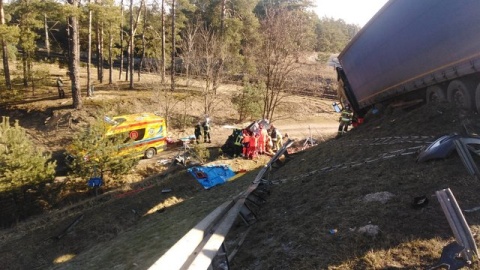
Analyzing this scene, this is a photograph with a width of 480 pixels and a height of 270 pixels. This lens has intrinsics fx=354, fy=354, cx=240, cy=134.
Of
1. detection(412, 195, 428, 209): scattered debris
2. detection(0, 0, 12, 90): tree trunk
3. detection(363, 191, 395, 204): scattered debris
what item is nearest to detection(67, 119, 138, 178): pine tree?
detection(363, 191, 395, 204): scattered debris

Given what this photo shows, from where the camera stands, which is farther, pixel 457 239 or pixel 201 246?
pixel 201 246

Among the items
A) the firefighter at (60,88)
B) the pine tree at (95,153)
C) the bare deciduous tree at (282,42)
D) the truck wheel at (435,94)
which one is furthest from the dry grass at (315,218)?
the firefighter at (60,88)

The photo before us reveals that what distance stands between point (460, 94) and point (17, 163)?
1269cm

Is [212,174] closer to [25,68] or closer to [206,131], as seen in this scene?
[206,131]

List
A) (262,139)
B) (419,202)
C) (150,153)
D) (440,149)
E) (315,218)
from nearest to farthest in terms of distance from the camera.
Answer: (419,202), (315,218), (440,149), (262,139), (150,153)

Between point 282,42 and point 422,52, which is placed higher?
point 282,42

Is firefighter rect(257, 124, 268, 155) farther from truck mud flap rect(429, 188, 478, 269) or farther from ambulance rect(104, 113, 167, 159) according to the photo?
truck mud flap rect(429, 188, 478, 269)

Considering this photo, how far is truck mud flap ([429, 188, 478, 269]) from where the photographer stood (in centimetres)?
339

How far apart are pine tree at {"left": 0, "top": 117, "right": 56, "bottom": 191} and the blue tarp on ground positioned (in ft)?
16.5

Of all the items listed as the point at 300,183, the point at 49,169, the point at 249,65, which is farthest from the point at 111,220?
the point at 249,65

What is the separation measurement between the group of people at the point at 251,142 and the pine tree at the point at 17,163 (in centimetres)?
720

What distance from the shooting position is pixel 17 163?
36.7 feet

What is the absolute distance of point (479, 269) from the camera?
132 inches

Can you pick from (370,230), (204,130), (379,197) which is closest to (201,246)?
(370,230)
